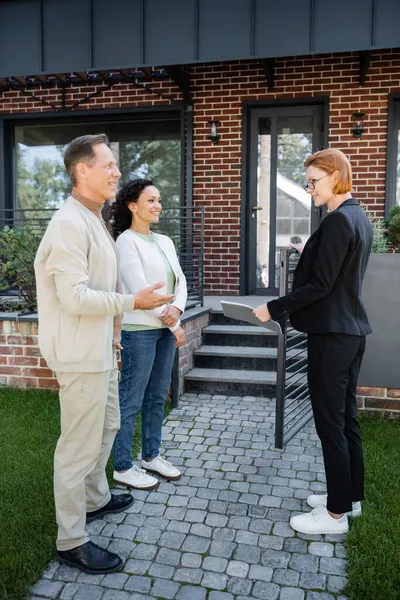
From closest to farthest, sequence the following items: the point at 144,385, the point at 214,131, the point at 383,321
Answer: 1. the point at 144,385
2. the point at 383,321
3. the point at 214,131

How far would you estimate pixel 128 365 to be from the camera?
3066 mm

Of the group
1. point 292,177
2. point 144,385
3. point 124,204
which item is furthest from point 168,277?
point 292,177

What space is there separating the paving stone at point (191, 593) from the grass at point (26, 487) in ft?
2.04

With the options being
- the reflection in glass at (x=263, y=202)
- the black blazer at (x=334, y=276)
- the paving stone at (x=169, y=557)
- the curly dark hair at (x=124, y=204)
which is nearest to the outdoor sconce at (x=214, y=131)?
the reflection in glass at (x=263, y=202)

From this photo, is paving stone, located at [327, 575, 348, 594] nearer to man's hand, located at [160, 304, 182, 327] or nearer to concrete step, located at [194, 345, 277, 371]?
man's hand, located at [160, 304, 182, 327]

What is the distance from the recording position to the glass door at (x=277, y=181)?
715 centimetres

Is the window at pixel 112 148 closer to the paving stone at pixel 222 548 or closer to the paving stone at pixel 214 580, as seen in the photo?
the paving stone at pixel 222 548

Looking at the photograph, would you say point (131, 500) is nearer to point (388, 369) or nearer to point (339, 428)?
point (339, 428)

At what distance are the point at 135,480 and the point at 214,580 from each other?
3.08 ft

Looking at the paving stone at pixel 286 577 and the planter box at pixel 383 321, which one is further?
the planter box at pixel 383 321

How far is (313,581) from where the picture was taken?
2264 mm

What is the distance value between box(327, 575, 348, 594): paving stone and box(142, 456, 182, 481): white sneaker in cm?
119

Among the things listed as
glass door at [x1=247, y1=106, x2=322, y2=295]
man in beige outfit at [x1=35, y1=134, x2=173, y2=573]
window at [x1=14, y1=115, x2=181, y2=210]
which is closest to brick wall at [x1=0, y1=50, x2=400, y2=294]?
glass door at [x1=247, y1=106, x2=322, y2=295]

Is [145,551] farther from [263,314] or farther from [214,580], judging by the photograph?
[263,314]
